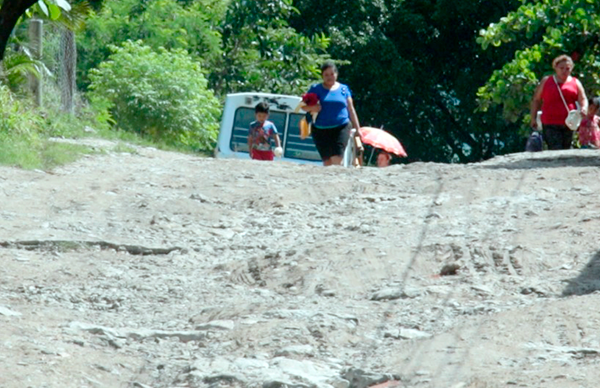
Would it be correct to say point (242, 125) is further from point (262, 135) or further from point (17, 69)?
point (262, 135)

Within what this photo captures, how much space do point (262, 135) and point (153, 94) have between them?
8.00 meters

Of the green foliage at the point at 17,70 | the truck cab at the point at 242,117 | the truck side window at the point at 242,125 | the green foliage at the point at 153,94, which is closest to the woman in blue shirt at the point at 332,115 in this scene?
the truck cab at the point at 242,117

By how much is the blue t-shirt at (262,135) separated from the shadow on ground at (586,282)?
7707 mm

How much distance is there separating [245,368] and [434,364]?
2.86 ft

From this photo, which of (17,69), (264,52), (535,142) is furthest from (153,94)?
(535,142)

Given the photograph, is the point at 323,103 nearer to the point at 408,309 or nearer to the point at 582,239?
the point at 582,239

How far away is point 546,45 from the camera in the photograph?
1645 centimetres

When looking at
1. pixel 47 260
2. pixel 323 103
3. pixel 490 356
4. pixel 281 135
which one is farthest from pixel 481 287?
pixel 281 135

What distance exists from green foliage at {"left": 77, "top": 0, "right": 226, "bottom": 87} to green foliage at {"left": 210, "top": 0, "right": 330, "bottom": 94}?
1.65ft

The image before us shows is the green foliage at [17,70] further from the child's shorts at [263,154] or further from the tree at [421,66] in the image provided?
the tree at [421,66]

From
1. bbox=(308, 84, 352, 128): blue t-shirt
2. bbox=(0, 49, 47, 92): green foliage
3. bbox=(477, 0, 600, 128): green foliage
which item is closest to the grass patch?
bbox=(0, 49, 47, 92): green foliage

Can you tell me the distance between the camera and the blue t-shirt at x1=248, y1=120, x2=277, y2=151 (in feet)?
47.5

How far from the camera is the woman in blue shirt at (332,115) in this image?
1240 centimetres

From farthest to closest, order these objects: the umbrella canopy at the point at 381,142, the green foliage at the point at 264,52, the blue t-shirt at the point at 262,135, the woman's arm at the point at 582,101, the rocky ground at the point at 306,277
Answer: the green foliage at the point at 264,52
the umbrella canopy at the point at 381,142
the blue t-shirt at the point at 262,135
the woman's arm at the point at 582,101
the rocky ground at the point at 306,277
